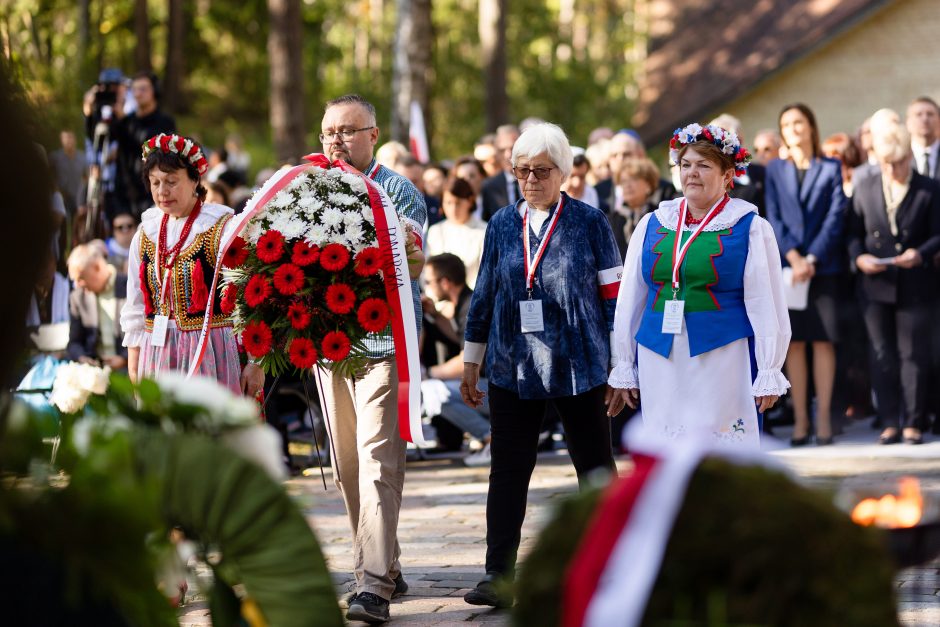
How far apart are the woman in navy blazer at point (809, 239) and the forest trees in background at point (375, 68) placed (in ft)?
33.6

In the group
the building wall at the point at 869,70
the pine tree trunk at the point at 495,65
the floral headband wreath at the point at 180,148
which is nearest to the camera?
the floral headband wreath at the point at 180,148

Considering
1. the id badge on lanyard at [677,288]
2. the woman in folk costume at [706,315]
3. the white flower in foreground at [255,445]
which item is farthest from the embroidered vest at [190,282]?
the white flower in foreground at [255,445]

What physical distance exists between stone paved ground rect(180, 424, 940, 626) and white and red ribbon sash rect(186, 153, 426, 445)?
29.4 inches

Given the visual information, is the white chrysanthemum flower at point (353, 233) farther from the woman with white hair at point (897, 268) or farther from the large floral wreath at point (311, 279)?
the woman with white hair at point (897, 268)

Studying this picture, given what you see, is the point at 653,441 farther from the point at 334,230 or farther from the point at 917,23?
the point at 917,23

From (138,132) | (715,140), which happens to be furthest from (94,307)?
(715,140)

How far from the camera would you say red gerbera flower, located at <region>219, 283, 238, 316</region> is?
6055 millimetres

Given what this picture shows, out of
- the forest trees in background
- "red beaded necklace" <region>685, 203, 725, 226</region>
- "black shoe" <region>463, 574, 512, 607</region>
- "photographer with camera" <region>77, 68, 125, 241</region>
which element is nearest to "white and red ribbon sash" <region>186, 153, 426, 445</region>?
"black shoe" <region>463, 574, 512, 607</region>

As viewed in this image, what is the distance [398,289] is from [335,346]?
37cm

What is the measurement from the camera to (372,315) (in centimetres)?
589

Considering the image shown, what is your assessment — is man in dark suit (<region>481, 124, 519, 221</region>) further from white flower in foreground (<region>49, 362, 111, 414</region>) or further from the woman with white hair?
white flower in foreground (<region>49, 362, 111, 414</region>)

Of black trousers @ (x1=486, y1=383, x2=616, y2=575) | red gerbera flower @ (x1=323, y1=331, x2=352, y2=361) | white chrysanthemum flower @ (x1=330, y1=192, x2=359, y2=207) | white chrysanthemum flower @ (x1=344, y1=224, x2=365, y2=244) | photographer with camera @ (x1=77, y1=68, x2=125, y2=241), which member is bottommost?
black trousers @ (x1=486, y1=383, x2=616, y2=575)

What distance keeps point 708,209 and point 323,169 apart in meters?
1.76

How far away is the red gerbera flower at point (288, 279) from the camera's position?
19.0 feet
